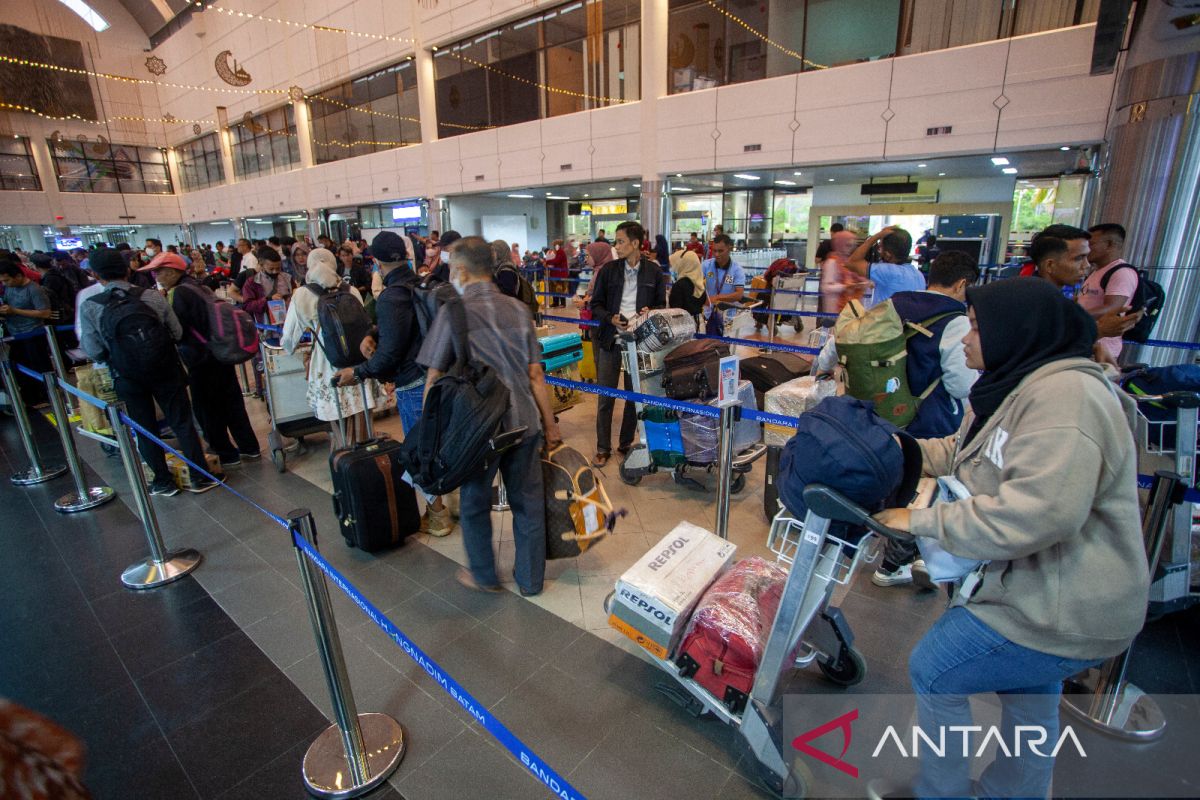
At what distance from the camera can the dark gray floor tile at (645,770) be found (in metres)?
2.03

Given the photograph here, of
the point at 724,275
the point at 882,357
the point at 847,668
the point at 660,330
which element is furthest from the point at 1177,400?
the point at 724,275

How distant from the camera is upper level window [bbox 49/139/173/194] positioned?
2866cm

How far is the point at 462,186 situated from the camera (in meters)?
18.4

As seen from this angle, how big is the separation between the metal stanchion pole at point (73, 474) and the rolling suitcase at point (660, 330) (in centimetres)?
458

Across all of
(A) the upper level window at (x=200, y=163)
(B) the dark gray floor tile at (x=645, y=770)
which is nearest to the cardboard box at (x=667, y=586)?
(B) the dark gray floor tile at (x=645, y=770)

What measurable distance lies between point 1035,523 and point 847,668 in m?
1.52

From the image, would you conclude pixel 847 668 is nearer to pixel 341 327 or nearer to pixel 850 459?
pixel 850 459

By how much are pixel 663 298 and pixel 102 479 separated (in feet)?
17.9

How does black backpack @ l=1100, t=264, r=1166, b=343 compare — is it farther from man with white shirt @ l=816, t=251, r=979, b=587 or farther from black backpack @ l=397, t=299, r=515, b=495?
black backpack @ l=397, t=299, r=515, b=495

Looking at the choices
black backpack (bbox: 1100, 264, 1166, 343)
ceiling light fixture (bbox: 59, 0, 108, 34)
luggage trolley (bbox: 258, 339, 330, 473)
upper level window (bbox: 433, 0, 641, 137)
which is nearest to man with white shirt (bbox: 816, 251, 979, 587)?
black backpack (bbox: 1100, 264, 1166, 343)

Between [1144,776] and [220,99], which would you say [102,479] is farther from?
[220,99]

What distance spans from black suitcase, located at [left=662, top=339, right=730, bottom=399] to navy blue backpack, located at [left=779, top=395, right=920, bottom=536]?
2.35 metres

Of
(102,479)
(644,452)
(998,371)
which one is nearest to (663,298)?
(644,452)

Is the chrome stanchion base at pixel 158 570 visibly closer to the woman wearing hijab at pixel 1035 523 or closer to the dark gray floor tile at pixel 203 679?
the dark gray floor tile at pixel 203 679
